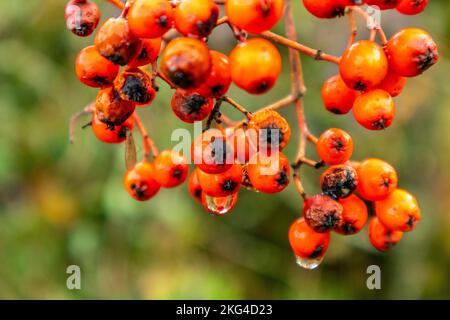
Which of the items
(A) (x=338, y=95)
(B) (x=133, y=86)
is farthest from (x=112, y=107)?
(A) (x=338, y=95)

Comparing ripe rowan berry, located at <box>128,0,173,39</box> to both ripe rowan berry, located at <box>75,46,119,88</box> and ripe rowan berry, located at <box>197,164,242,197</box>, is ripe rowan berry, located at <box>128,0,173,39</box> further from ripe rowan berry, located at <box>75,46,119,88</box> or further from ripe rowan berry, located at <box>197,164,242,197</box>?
ripe rowan berry, located at <box>197,164,242,197</box>

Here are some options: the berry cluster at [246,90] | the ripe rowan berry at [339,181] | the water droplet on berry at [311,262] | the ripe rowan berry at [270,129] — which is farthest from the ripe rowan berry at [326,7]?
the water droplet on berry at [311,262]

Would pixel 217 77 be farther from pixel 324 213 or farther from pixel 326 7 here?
pixel 324 213

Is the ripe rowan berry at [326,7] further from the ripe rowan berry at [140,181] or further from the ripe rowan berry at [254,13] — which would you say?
the ripe rowan berry at [140,181]

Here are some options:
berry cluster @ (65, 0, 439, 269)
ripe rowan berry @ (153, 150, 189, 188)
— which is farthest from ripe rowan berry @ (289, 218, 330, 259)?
ripe rowan berry @ (153, 150, 189, 188)

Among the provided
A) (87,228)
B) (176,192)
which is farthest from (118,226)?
(176,192)
